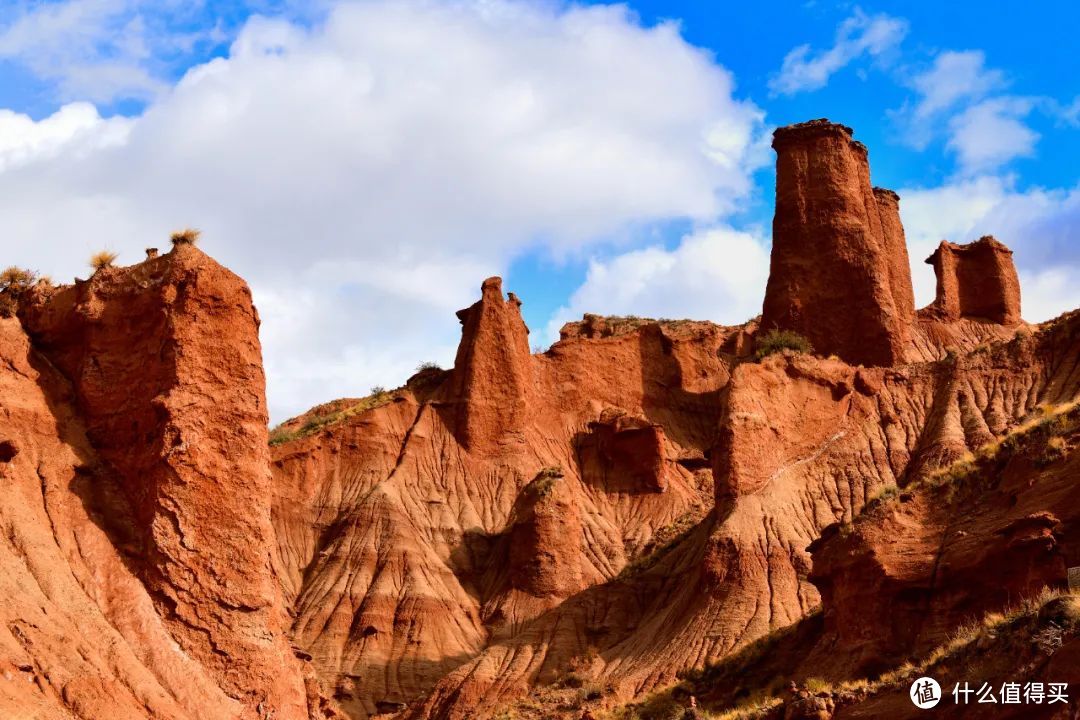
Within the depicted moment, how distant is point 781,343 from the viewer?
217 feet

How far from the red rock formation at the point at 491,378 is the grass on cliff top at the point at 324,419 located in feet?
14.3

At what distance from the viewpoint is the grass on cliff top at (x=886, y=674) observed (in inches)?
886

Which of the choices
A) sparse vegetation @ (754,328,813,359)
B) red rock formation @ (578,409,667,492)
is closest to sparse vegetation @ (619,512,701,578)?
red rock formation @ (578,409,667,492)

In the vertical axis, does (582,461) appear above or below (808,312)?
below

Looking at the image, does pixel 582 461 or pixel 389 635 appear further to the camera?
pixel 582 461

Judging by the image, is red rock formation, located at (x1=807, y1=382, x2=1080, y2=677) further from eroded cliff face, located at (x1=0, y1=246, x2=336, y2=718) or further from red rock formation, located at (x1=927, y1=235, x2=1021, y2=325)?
red rock formation, located at (x1=927, y1=235, x2=1021, y2=325)

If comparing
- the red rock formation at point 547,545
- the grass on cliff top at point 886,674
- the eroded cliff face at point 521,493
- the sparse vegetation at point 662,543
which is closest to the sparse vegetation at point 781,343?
the eroded cliff face at point 521,493

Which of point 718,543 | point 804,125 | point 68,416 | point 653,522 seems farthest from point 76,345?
point 804,125

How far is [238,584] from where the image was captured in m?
29.3

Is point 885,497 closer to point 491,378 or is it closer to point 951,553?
point 951,553

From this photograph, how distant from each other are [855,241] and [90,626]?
49.6 m

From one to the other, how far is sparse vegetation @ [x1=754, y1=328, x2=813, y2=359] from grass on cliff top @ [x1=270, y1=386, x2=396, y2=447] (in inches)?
732

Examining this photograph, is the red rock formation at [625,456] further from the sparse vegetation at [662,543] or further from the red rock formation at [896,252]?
the red rock formation at [896,252]

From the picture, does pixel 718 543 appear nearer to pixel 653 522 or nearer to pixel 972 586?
pixel 653 522
